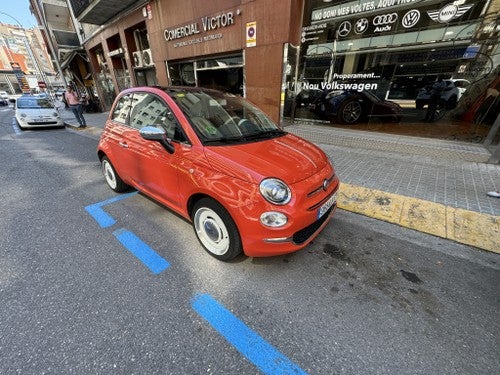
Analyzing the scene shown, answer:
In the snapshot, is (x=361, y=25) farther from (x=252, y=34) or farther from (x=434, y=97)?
(x=252, y=34)

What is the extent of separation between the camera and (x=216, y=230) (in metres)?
2.37

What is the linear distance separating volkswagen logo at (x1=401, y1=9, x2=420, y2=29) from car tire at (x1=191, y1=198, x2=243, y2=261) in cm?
658

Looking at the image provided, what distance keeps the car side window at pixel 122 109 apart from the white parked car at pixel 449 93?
21.6ft

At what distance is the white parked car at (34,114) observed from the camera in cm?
981

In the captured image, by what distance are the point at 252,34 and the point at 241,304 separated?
24.9ft

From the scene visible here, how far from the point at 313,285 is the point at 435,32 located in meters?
6.47

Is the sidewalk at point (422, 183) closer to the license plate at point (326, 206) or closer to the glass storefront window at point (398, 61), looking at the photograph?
the glass storefront window at point (398, 61)

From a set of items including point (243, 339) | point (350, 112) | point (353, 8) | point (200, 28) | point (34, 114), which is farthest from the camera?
point (34, 114)

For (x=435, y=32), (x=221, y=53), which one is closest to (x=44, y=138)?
(x=221, y=53)

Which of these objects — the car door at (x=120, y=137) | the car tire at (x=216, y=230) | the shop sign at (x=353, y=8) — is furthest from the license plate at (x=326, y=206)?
the shop sign at (x=353, y=8)

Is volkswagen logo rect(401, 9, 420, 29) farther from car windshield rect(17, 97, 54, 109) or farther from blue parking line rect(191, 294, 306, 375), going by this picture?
car windshield rect(17, 97, 54, 109)

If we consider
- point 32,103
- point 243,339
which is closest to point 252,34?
point 243,339

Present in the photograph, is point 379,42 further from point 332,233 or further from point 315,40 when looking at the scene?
point 332,233

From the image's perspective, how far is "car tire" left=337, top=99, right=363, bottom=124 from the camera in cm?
656
